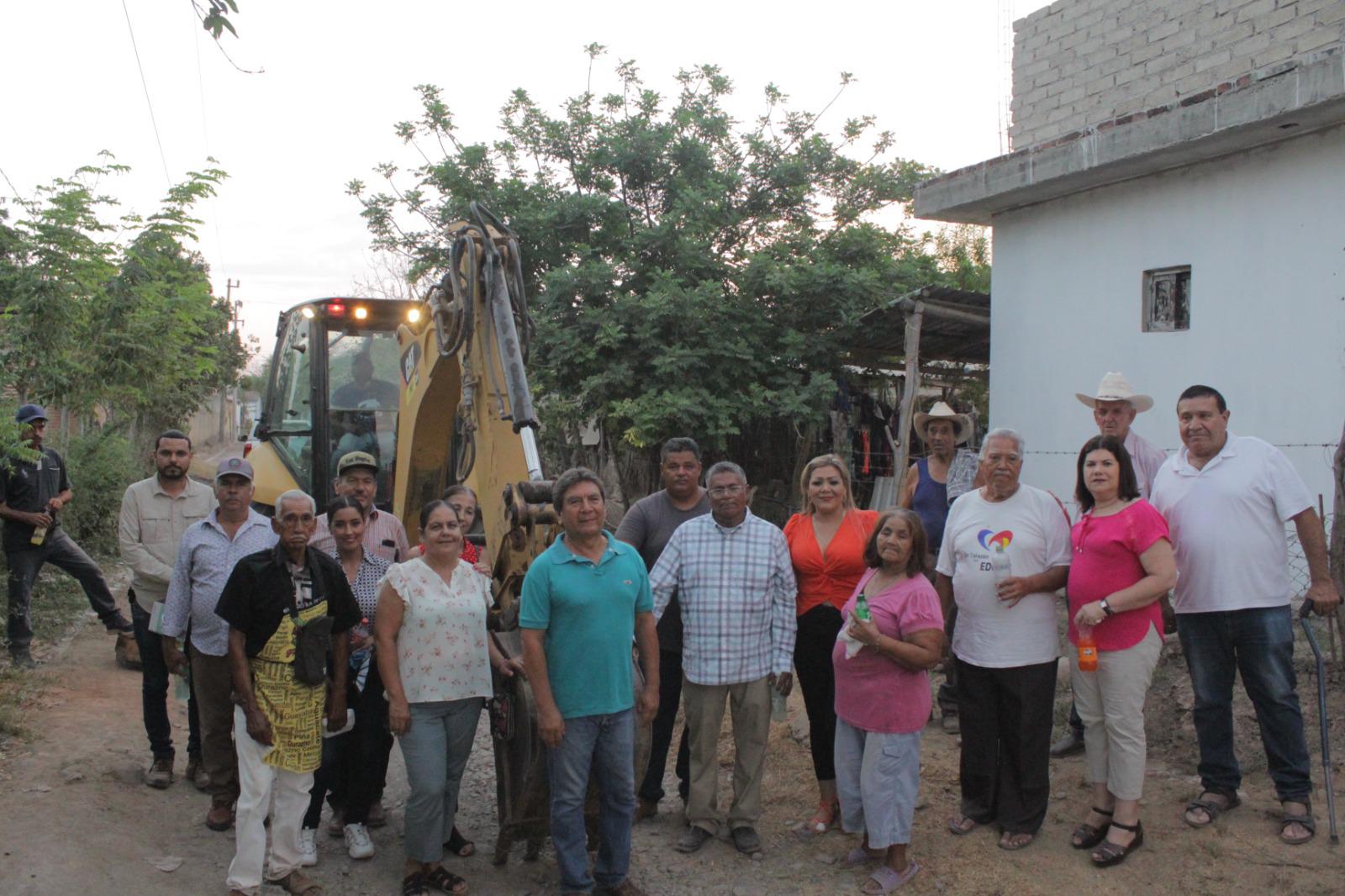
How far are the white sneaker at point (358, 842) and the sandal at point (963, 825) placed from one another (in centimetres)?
264

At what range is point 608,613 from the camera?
404 centimetres

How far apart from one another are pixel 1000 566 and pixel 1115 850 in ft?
4.16

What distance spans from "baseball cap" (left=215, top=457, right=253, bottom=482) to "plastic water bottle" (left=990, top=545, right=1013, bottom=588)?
338 cm

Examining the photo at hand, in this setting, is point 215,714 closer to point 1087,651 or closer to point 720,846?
point 720,846

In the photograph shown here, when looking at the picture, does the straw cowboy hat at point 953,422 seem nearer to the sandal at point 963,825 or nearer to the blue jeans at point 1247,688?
the blue jeans at point 1247,688

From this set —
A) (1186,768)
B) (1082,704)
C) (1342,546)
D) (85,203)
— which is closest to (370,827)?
(1082,704)

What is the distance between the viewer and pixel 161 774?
5.40 metres

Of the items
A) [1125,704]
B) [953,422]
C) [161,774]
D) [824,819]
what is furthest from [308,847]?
[953,422]

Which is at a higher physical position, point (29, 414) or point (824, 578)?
point (29, 414)

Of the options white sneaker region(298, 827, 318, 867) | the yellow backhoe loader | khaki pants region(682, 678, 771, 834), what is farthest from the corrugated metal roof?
white sneaker region(298, 827, 318, 867)

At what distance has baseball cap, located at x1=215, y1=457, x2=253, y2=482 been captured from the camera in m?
4.79

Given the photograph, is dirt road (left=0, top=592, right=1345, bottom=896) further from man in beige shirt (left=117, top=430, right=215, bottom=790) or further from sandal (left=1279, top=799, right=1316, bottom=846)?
man in beige shirt (left=117, top=430, right=215, bottom=790)

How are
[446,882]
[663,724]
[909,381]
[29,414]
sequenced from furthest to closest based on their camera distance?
1. [909,381]
2. [29,414]
3. [663,724]
4. [446,882]

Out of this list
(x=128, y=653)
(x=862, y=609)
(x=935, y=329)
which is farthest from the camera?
(x=935, y=329)
